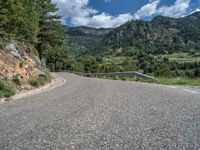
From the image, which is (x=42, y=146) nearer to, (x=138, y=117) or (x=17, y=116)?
(x=138, y=117)

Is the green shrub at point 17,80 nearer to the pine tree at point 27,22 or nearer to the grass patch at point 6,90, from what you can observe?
the grass patch at point 6,90

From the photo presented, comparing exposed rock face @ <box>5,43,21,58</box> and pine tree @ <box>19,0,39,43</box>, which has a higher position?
pine tree @ <box>19,0,39,43</box>

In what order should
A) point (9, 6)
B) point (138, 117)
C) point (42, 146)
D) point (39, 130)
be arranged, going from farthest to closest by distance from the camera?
1. point (9, 6)
2. point (138, 117)
3. point (39, 130)
4. point (42, 146)

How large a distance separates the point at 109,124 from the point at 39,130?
1.45 meters

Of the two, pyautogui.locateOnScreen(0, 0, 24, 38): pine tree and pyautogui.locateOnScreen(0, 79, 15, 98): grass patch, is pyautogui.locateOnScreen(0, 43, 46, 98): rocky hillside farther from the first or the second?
pyautogui.locateOnScreen(0, 0, 24, 38): pine tree

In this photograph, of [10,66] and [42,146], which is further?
[10,66]

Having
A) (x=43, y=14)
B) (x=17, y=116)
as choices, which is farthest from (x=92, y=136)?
(x=43, y=14)

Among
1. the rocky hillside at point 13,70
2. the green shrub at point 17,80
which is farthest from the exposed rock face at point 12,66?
the green shrub at point 17,80

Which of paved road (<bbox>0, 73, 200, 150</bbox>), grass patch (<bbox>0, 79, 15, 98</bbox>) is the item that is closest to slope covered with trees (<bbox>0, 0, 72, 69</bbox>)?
grass patch (<bbox>0, 79, 15, 98</bbox>)

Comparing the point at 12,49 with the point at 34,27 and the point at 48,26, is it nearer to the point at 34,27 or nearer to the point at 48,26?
the point at 34,27

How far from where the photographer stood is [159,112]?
8.19m

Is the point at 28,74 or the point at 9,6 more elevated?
the point at 9,6

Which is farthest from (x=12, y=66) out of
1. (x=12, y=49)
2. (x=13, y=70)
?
(x=12, y=49)

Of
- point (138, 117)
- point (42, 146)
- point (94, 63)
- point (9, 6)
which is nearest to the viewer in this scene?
point (42, 146)
